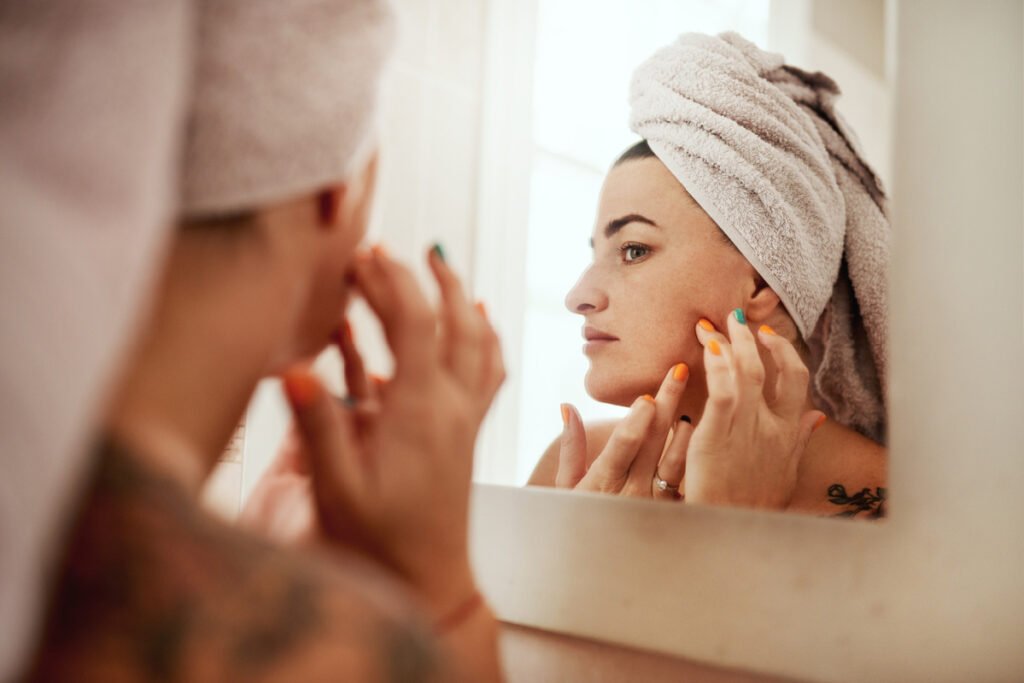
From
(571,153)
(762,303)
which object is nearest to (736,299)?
(762,303)

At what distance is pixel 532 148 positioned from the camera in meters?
0.83

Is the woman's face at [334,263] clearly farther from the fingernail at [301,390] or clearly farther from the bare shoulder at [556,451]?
the bare shoulder at [556,451]

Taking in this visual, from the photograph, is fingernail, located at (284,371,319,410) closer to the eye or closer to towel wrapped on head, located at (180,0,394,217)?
towel wrapped on head, located at (180,0,394,217)

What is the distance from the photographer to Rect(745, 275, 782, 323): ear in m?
0.63

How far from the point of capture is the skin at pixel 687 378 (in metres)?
0.58

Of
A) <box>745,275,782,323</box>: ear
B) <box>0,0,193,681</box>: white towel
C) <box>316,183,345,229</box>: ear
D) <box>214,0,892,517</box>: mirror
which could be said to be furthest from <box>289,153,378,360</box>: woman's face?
<box>745,275,782,323</box>: ear

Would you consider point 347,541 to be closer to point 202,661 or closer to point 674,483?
point 202,661

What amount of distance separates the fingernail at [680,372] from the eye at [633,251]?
11 cm

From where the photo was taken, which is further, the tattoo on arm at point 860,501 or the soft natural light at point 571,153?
the soft natural light at point 571,153

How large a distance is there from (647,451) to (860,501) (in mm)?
167

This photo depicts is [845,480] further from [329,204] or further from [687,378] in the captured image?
[329,204]

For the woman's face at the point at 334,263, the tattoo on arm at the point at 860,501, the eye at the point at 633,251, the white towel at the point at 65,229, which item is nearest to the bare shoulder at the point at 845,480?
the tattoo on arm at the point at 860,501

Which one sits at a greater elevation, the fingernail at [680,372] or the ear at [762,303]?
the ear at [762,303]

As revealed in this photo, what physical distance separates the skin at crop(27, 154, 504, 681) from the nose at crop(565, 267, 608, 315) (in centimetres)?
25
